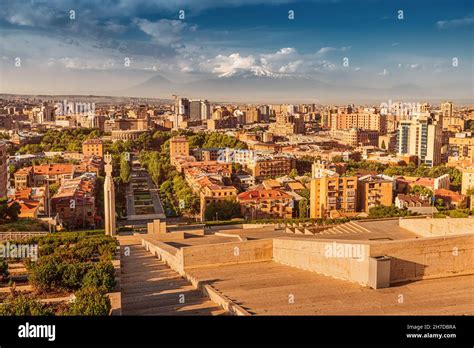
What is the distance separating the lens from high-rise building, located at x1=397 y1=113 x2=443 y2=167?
23.4m

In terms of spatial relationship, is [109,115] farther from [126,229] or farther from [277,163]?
[126,229]

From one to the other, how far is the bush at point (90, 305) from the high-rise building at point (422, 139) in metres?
22.0

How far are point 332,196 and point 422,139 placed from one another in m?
12.7

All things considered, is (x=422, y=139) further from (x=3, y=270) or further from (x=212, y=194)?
(x=3, y=270)

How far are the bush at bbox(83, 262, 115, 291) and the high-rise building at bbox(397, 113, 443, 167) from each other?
69.6ft

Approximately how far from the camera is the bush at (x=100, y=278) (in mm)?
4035

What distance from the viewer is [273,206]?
13.5 metres

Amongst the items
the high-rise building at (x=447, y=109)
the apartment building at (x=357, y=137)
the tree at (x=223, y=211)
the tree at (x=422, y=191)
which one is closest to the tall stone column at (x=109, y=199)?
the tree at (x=223, y=211)

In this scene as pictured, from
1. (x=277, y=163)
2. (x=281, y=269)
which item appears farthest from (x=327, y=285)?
(x=277, y=163)

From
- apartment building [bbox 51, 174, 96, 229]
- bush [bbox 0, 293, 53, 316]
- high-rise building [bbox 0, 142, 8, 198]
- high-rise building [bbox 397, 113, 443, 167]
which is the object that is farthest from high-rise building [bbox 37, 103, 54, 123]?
bush [bbox 0, 293, 53, 316]

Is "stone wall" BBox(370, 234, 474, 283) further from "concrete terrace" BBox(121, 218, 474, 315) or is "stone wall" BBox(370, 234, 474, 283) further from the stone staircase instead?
the stone staircase

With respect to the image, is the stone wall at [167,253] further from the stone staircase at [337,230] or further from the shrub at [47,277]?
the stone staircase at [337,230]

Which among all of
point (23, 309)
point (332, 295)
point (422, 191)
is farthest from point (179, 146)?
point (23, 309)
